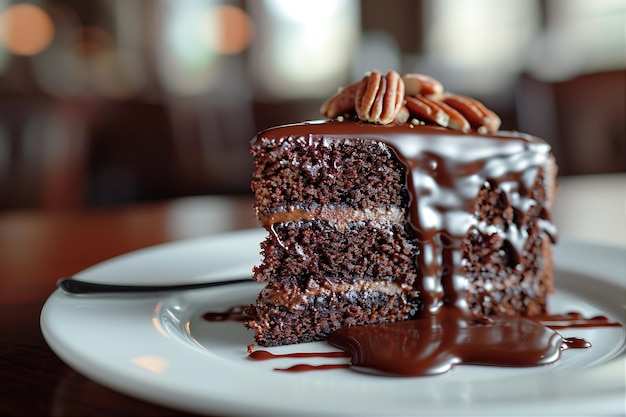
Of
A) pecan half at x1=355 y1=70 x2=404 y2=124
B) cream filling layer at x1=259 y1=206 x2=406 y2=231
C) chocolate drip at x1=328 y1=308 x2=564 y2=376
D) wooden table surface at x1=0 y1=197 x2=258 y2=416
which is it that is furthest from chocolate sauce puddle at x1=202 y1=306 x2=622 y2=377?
pecan half at x1=355 y1=70 x2=404 y2=124

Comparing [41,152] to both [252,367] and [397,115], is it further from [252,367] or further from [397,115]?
[252,367]

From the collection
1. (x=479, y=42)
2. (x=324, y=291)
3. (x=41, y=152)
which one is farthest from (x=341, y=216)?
(x=479, y=42)

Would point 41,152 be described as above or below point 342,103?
below

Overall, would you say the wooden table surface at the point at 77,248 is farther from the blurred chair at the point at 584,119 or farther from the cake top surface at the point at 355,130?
the blurred chair at the point at 584,119

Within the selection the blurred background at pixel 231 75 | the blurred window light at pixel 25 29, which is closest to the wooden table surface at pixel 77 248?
the blurred background at pixel 231 75

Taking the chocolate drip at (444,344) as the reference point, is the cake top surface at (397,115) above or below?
above

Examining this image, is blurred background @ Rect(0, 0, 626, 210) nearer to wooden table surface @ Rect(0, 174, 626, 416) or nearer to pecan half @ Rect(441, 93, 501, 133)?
wooden table surface @ Rect(0, 174, 626, 416)

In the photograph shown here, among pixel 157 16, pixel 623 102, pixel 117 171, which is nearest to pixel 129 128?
pixel 117 171
